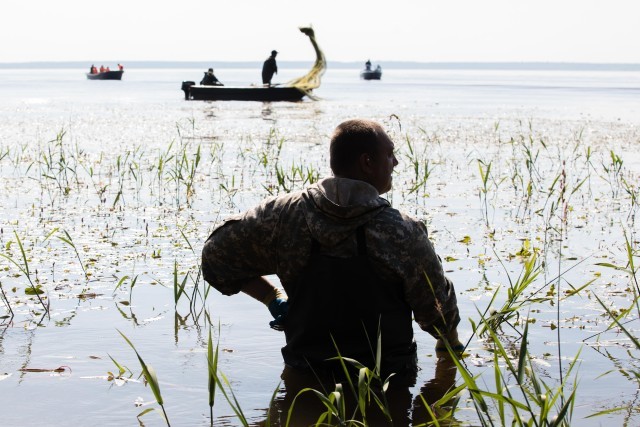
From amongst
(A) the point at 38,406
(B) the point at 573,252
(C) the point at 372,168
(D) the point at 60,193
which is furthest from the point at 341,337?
(D) the point at 60,193

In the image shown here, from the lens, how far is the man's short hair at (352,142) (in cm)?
399

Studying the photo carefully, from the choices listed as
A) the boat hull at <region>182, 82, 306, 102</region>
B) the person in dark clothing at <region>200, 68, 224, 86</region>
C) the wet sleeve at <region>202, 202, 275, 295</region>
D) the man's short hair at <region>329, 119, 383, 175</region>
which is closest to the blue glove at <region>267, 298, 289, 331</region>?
the wet sleeve at <region>202, 202, 275, 295</region>

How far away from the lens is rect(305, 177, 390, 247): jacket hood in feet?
12.8

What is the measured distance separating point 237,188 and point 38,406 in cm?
757

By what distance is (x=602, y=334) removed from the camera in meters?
5.76

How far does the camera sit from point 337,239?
3.96m

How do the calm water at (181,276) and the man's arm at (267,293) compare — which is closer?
the man's arm at (267,293)

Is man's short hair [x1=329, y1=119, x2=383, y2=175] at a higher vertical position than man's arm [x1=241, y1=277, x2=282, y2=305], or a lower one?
higher

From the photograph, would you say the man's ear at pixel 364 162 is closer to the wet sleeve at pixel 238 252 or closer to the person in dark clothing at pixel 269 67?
the wet sleeve at pixel 238 252

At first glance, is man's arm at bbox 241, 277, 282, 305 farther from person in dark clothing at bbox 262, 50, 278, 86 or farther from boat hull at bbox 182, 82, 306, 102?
boat hull at bbox 182, 82, 306, 102

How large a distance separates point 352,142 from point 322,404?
1.24 metres

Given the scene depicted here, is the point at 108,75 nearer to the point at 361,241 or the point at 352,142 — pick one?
the point at 352,142

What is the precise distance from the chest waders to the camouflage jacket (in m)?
0.05

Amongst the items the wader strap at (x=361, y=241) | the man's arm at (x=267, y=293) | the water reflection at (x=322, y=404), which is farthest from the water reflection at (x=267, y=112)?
the wader strap at (x=361, y=241)
